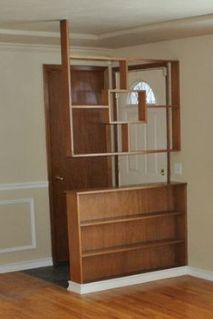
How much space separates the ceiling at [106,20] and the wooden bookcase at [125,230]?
1523 mm

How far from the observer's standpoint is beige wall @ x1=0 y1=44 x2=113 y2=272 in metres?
6.01

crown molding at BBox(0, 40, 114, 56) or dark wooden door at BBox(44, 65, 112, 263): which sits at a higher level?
crown molding at BBox(0, 40, 114, 56)

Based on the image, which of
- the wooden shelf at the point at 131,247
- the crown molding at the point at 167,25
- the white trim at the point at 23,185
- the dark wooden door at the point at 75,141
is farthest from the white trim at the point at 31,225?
the crown molding at the point at 167,25

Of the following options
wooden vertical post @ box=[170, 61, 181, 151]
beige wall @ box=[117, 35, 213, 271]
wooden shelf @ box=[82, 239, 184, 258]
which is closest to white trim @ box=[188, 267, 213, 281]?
beige wall @ box=[117, 35, 213, 271]

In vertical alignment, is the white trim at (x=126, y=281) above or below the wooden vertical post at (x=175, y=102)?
below

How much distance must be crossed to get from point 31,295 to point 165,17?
276 centimetres

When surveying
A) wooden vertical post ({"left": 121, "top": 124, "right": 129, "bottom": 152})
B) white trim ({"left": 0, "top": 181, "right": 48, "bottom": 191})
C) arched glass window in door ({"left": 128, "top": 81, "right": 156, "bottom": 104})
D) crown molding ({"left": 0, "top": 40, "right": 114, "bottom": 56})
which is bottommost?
white trim ({"left": 0, "top": 181, "right": 48, "bottom": 191})

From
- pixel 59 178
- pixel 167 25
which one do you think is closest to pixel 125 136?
pixel 167 25

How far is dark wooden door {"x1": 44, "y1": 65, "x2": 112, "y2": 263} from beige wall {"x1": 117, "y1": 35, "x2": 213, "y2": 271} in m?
1.12

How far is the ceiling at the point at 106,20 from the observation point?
4.22 metres

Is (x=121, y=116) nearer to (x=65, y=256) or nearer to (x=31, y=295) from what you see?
(x=65, y=256)

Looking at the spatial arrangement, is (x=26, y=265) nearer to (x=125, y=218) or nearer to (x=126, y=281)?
(x=126, y=281)

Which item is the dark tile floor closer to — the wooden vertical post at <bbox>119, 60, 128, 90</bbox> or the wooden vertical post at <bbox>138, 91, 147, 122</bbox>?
the wooden vertical post at <bbox>138, 91, 147, 122</bbox>

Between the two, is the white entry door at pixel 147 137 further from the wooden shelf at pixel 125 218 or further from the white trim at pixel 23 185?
the white trim at pixel 23 185
